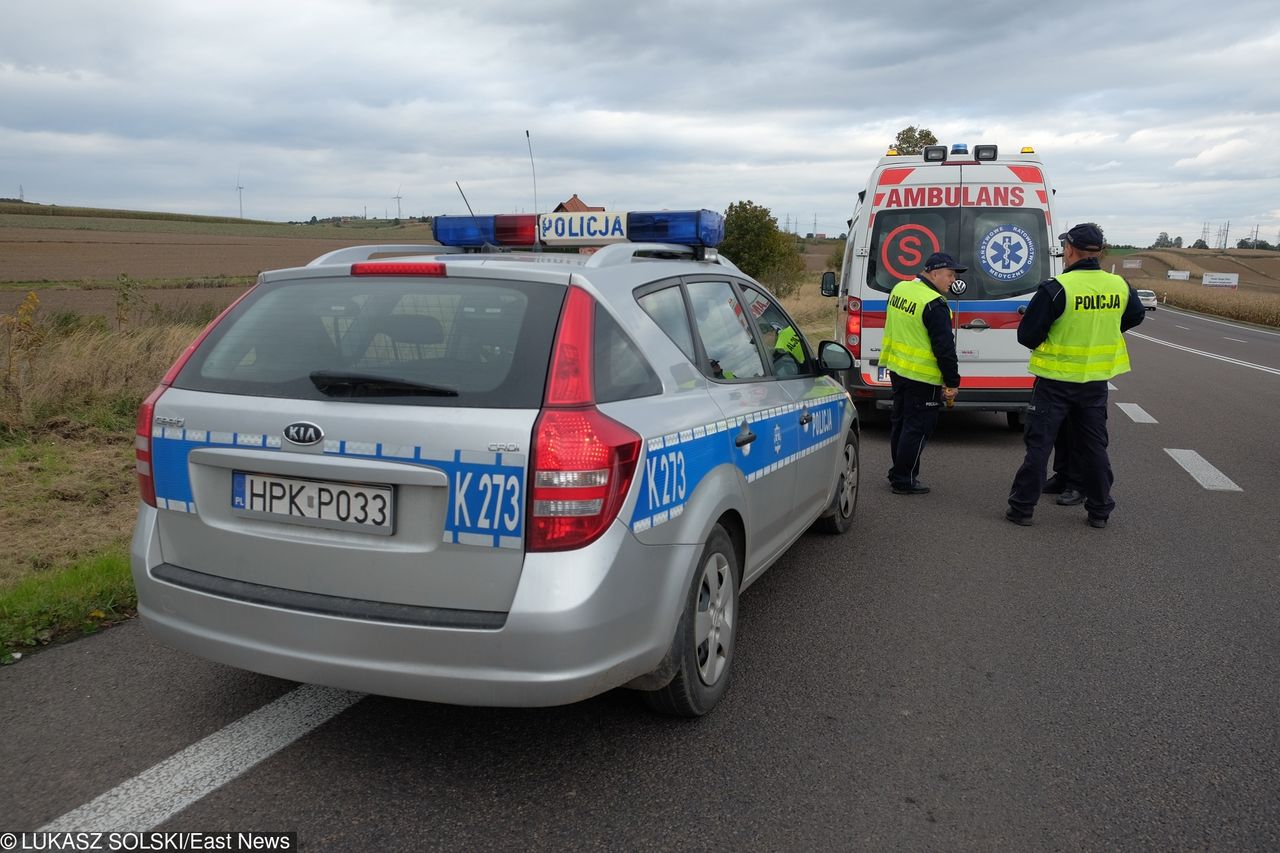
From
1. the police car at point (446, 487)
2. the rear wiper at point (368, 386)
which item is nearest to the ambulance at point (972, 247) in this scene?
the police car at point (446, 487)

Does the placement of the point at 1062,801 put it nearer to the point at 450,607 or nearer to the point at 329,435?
the point at 450,607

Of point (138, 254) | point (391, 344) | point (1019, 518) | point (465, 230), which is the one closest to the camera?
point (391, 344)

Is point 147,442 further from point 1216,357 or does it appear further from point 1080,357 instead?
point 1216,357

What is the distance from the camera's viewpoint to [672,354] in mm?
3486

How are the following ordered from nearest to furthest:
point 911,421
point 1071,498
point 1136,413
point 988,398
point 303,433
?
point 303,433 < point 1071,498 < point 911,421 < point 988,398 < point 1136,413

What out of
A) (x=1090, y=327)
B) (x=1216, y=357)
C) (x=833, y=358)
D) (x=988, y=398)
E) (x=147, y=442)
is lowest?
(x=1216, y=357)

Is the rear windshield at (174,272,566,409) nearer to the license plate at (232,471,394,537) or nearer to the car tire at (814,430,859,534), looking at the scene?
the license plate at (232,471,394,537)

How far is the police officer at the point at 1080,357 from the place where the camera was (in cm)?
642

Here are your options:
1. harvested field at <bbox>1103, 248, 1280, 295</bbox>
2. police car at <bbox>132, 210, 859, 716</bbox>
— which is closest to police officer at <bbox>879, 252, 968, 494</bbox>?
police car at <bbox>132, 210, 859, 716</bbox>

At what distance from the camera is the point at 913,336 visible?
7238 millimetres

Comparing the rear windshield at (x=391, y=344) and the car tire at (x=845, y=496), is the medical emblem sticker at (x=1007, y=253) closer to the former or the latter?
the car tire at (x=845, y=496)

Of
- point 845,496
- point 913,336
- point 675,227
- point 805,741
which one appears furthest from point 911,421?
point 805,741

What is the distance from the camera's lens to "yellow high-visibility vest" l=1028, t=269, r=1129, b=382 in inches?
252

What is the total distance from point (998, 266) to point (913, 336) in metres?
2.41
